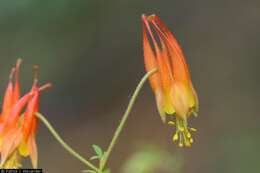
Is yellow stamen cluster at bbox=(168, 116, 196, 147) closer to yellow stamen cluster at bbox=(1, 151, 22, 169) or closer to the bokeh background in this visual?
yellow stamen cluster at bbox=(1, 151, 22, 169)

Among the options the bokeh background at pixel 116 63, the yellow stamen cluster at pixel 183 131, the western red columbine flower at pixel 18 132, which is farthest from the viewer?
the bokeh background at pixel 116 63

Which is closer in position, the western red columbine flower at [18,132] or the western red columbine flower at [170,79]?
the western red columbine flower at [18,132]

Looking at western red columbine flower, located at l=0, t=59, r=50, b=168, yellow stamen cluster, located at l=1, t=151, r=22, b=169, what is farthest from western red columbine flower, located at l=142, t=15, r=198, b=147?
yellow stamen cluster, located at l=1, t=151, r=22, b=169

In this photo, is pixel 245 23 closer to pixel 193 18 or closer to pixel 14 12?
pixel 193 18

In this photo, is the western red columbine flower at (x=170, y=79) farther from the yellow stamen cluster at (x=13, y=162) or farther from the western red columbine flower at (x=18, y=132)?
the yellow stamen cluster at (x=13, y=162)

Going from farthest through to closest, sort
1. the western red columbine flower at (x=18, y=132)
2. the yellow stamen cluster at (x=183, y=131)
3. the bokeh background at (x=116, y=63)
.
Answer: the bokeh background at (x=116, y=63)
the yellow stamen cluster at (x=183, y=131)
the western red columbine flower at (x=18, y=132)

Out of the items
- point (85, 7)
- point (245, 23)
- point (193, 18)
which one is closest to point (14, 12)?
point (85, 7)

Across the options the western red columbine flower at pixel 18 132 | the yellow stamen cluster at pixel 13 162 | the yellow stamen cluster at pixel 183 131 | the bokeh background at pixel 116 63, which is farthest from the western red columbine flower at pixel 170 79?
the bokeh background at pixel 116 63

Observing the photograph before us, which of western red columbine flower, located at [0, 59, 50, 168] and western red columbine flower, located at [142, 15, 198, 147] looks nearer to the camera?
western red columbine flower, located at [0, 59, 50, 168]
